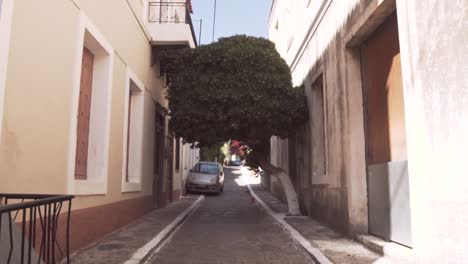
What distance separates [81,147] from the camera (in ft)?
23.7

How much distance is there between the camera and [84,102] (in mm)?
7297

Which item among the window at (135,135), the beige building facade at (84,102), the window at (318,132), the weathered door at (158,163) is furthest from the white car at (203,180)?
the window at (318,132)

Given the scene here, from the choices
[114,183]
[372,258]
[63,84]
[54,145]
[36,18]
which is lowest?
[372,258]

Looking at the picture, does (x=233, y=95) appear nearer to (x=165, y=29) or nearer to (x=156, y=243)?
(x=165, y=29)

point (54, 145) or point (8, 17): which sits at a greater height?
point (8, 17)

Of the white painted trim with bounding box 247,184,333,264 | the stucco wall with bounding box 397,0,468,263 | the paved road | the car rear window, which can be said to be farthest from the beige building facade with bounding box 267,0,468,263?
the car rear window

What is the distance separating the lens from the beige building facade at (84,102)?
15.0ft

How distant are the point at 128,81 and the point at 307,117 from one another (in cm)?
493

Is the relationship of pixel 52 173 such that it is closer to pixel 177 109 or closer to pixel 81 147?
pixel 81 147

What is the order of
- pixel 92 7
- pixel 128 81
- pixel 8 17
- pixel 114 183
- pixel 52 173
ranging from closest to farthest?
1. pixel 8 17
2. pixel 52 173
3. pixel 92 7
4. pixel 114 183
5. pixel 128 81

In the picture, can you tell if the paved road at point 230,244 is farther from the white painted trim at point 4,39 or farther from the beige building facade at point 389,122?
the white painted trim at point 4,39

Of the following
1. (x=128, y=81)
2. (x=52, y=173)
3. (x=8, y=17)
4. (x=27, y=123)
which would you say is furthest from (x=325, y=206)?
(x=8, y=17)

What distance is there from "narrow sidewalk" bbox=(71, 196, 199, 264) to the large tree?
2.54 m

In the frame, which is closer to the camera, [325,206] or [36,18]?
[36,18]
